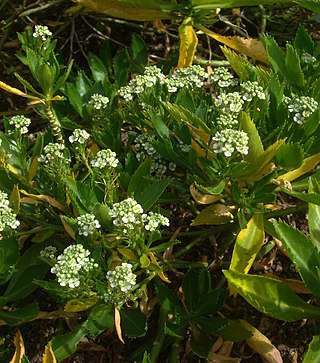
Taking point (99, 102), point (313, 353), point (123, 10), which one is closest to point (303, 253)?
point (313, 353)

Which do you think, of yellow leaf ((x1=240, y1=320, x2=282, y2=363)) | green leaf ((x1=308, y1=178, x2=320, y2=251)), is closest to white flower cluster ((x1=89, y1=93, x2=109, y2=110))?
green leaf ((x1=308, y1=178, x2=320, y2=251))

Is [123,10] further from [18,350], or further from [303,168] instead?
[18,350]

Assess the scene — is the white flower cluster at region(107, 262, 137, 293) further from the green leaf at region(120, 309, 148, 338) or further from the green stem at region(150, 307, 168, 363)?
the green stem at region(150, 307, 168, 363)

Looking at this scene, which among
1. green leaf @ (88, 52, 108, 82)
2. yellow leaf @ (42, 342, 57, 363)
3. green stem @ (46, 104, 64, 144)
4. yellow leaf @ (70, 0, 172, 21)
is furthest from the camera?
yellow leaf @ (70, 0, 172, 21)

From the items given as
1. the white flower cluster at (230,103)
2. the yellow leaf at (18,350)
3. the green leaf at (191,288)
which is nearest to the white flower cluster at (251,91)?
the white flower cluster at (230,103)

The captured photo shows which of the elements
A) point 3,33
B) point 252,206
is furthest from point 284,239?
point 3,33

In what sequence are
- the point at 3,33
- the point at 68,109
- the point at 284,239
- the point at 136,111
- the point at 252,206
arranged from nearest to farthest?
the point at 284,239
the point at 252,206
the point at 136,111
the point at 68,109
the point at 3,33

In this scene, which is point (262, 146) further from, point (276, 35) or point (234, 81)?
point (276, 35)

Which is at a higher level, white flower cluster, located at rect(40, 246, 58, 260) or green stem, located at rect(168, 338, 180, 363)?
white flower cluster, located at rect(40, 246, 58, 260)
